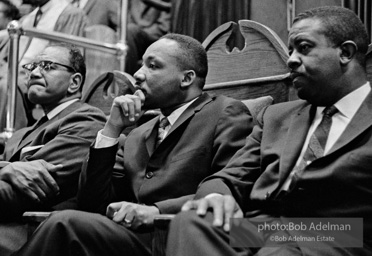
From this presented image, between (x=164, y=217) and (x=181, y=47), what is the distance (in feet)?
2.87

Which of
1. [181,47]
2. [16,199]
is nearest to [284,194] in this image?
[181,47]

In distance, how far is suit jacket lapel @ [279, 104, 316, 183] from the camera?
5.30ft

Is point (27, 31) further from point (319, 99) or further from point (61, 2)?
point (319, 99)

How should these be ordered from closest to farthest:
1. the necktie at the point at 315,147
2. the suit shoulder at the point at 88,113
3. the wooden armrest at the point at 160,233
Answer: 1. the wooden armrest at the point at 160,233
2. the necktie at the point at 315,147
3. the suit shoulder at the point at 88,113

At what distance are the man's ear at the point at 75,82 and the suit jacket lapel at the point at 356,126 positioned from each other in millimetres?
1325

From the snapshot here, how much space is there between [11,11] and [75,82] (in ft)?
6.12

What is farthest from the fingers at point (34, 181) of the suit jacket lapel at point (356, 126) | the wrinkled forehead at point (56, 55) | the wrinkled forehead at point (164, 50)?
the suit jacket lapel at point (356, 126)

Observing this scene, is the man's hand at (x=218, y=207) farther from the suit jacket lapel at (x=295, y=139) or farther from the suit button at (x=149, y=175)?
the suit button at (x=149, y=175)

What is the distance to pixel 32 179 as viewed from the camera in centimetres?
206

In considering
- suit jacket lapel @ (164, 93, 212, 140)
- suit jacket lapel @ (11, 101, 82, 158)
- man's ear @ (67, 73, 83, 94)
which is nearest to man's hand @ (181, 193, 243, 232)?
suit jacket lapel @ (164, 93, 212, 140)

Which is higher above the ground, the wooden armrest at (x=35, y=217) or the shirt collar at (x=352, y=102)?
the shirt collar at (x=352, y=102)

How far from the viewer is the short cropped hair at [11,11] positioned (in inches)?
165

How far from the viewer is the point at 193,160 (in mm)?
1932

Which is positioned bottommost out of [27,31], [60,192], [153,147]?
[60,192]
